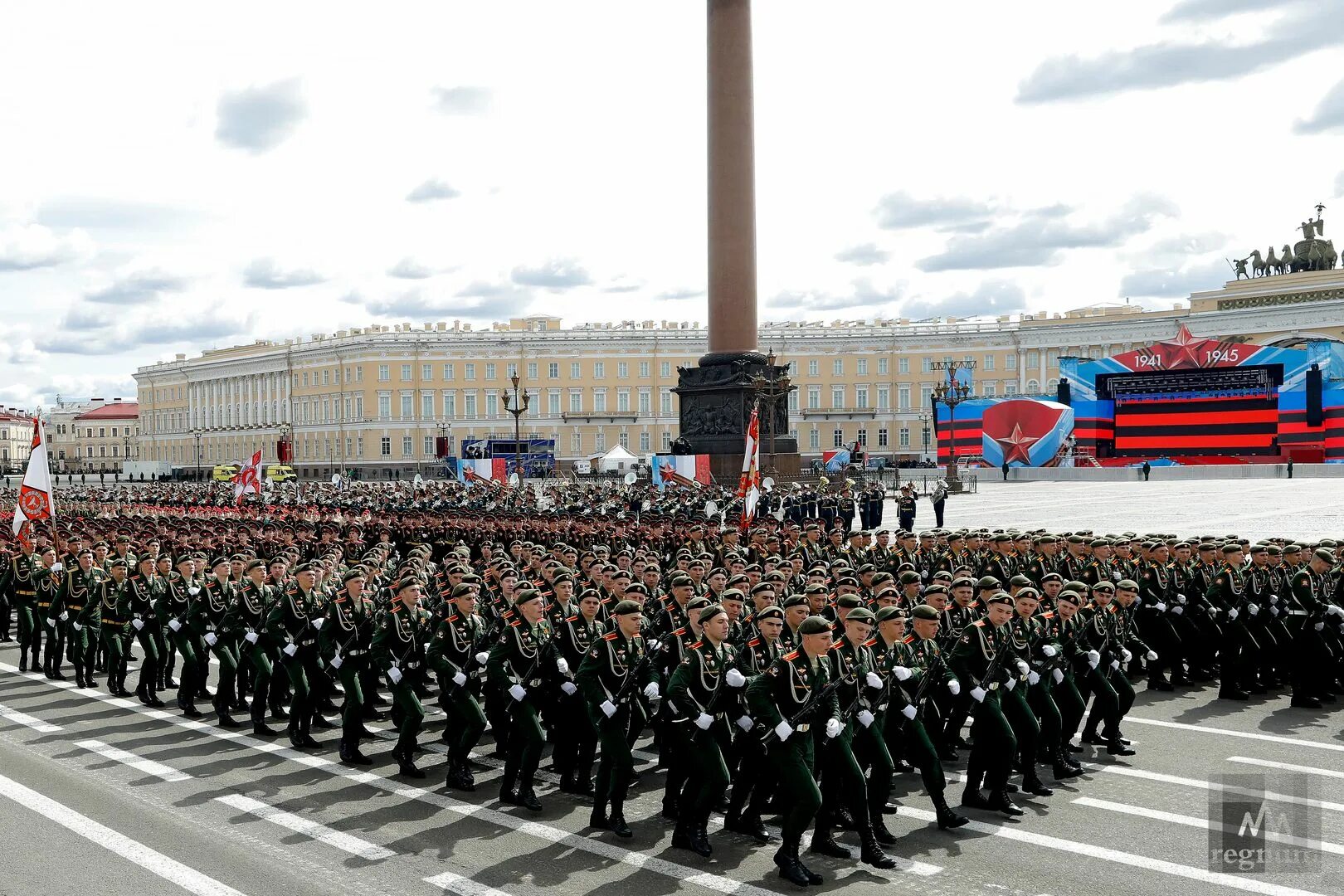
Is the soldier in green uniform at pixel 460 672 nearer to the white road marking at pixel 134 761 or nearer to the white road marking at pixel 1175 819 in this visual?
the white road marking at pixel 134 761

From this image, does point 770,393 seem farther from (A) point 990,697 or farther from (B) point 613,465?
(B) point 613,465

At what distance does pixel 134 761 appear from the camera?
405 inches

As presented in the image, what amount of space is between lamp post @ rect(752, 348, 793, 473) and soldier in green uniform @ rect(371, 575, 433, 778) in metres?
26.6

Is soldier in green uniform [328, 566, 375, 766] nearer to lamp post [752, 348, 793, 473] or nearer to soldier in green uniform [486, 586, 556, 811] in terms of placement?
soldier in green uniform [486, 586, 556, 811]

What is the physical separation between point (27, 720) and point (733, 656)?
27.0 ft

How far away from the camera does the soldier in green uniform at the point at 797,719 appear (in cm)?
717

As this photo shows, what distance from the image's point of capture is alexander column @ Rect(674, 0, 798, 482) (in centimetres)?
3528

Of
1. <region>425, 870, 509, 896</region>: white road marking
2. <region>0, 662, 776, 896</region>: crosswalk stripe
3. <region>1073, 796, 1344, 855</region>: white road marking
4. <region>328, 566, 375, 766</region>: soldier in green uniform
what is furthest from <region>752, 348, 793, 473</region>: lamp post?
<region>425, 870, 509, 896</region>: white road marking

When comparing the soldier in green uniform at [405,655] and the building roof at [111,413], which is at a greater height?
the building roof at [111,413]

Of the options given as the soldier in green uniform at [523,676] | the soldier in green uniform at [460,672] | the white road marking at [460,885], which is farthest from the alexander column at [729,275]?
the white road marking at [460,885]

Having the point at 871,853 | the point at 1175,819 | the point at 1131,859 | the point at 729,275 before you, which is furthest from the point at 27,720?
the point at 729,275

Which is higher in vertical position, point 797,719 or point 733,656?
point 733,656

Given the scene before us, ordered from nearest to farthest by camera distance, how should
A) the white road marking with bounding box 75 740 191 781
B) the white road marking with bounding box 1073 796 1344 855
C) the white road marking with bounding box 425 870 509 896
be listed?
1. the white road marking with bounding box 425 870 509 896
2. the white road marking with bounding box 1073 796 1344 855
3. the white road marking with bounding box 75 740 191 781

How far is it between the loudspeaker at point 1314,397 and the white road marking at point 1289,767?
62.0 meters
